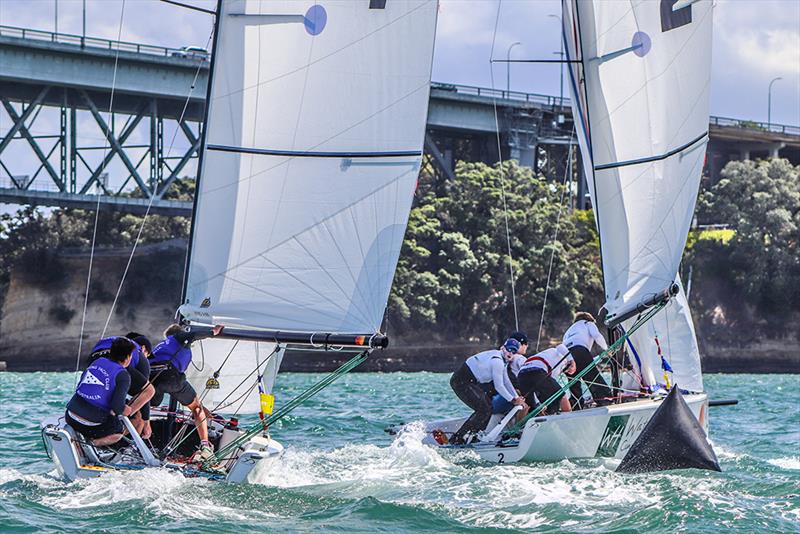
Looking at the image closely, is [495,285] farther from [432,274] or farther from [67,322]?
[67,322]

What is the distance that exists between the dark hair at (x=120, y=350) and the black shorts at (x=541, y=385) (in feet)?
19.6

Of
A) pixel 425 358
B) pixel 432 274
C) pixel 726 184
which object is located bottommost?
pixel 425 358

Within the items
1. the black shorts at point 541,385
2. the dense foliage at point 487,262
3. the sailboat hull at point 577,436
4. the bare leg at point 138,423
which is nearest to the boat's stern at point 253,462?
the bare leg at point 138,423

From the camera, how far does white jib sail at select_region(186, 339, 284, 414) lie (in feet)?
50.9

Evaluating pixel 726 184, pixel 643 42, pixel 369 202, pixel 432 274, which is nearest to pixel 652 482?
pixel 369 202

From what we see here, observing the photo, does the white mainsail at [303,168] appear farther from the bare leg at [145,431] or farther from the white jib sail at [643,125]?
the white jib sail at [643,125]

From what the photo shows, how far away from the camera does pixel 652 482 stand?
14656mm

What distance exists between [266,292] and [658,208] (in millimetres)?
6150

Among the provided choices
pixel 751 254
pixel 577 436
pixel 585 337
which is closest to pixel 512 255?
pixel 751 254

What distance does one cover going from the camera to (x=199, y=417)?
47.8 feet

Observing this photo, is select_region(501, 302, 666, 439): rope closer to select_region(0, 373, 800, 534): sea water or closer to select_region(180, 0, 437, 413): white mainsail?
select_region(0, 373, 800, 534): sea water

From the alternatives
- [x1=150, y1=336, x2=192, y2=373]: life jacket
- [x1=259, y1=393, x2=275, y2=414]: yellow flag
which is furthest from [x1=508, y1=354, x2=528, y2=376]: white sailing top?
[x1=150, y1=336, x2=192, y2=373]: life jacket

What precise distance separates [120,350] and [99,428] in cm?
91

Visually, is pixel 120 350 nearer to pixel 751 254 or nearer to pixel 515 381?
pixel 515 381
